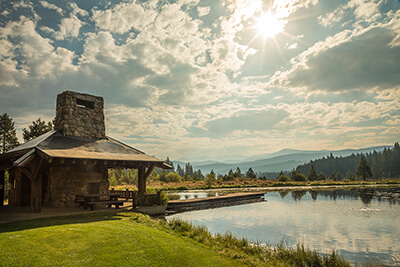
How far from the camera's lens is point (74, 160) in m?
11.6

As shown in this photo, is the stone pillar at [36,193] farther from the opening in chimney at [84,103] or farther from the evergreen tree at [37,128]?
the evergreen tree at [37,128]

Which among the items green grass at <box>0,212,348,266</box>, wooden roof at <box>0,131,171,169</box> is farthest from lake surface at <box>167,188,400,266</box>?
wooden roof at <box>0,131,171,169</box>

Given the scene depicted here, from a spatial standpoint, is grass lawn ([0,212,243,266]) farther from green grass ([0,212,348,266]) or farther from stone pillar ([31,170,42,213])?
stone pillar ([31,170,42,213])

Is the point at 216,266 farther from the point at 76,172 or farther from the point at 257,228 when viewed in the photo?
the point at 76,172

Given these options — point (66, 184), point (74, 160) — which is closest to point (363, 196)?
point (74, 160)

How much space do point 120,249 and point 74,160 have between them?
671 cm

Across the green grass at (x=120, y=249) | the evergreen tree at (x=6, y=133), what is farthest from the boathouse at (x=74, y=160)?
the evergreen tree at (x=6, y=133)

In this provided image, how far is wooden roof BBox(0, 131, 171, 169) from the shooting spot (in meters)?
11.1

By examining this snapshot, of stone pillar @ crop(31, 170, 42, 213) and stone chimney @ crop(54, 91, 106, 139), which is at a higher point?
stone chimney @ crop(54, 91, 106, 139)

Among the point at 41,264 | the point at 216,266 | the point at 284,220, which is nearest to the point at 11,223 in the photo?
the point at 41,264

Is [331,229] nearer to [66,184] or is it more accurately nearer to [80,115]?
[66,184]

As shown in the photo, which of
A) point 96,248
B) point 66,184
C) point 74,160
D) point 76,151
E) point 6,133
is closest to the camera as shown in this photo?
point 96,248

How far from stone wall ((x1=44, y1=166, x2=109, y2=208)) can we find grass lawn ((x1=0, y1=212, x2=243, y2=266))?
588 centimetres

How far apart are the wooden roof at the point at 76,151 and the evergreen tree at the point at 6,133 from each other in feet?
88.1
